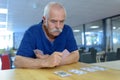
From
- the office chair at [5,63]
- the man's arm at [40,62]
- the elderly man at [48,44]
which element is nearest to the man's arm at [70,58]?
the elderly man at [48,44]

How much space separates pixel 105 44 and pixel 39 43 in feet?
28.3

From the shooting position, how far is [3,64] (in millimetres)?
3594

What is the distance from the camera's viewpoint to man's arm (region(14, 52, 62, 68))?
1.08 meters

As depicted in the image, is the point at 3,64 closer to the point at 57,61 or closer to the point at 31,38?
the point at 31,38

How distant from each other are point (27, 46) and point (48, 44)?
0.16 m

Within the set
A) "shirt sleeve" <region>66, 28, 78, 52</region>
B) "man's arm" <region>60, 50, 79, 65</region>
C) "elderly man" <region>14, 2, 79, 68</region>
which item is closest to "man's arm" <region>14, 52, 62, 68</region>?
"elderly man" <region>14, 2, 79, 68</region>

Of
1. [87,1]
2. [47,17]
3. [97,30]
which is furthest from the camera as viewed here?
[97,30]

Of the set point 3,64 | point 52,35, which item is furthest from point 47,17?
point 3,64

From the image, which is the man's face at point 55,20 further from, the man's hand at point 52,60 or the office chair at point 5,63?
the office chair at point 5,63

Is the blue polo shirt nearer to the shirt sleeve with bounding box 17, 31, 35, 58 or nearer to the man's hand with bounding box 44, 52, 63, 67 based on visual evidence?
the shirt sleeve with bounding box 17, 31, 35, 58

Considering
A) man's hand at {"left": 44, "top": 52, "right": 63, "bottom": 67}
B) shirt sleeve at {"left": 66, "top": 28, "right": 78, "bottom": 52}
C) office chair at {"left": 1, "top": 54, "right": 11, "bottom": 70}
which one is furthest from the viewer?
office chair at {"left": 1, "top": 54, "right": 11, "bottom": 70}

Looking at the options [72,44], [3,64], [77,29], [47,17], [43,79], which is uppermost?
[77,29]

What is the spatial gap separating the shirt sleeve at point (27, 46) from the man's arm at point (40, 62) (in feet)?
0.22

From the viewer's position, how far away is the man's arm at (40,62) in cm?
108
